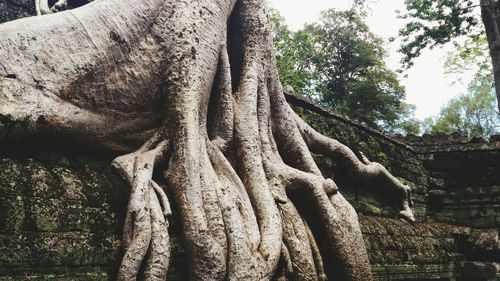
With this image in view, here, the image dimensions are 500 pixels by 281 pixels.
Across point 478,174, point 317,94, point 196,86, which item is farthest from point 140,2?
point 317,94

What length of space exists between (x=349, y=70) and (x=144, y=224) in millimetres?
20796

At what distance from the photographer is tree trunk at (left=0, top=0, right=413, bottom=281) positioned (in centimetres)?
246

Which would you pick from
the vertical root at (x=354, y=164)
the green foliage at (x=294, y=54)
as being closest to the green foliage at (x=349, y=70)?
the green foliage at (x=294, y=54)

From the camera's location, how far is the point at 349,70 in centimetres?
2220

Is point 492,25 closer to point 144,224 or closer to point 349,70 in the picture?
point 144,224

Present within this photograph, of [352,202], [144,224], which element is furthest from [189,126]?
[352,202]

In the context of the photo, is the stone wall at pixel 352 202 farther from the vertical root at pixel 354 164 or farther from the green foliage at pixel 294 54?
the green foliage at pixel 294 54

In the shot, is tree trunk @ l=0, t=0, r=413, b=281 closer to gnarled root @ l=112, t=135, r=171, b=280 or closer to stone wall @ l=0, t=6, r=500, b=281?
gnarled root @ l=112, t=135, r=171, b=280

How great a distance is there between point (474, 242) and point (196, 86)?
4323 mm

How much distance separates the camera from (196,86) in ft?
9.86

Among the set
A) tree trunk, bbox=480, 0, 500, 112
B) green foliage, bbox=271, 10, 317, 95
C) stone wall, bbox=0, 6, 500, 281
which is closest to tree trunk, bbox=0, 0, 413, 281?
stone wall, bbox=0, 6, 500, 281

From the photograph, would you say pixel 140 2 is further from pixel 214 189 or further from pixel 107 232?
pixel 107 232

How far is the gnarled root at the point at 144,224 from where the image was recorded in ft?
7.09

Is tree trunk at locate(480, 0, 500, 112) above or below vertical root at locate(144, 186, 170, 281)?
above
